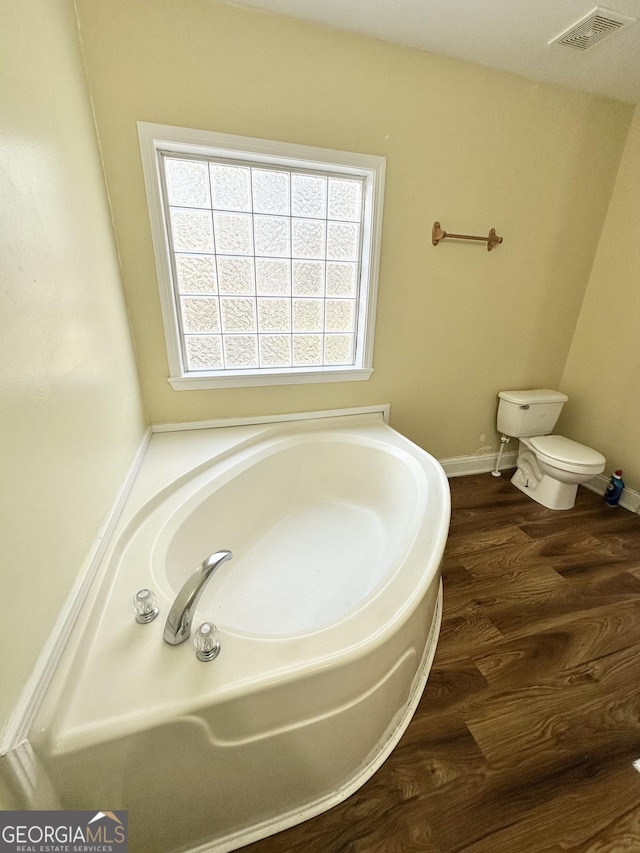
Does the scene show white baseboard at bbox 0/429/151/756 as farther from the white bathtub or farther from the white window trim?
the white window trim

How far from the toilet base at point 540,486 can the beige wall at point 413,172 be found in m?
0.32

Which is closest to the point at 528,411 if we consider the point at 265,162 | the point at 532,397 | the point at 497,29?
the point at 532,397

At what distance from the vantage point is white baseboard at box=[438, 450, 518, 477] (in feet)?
8.47

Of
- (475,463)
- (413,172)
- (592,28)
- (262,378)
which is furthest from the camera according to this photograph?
(475,463)

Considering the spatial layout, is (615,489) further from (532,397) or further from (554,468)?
(532,397)

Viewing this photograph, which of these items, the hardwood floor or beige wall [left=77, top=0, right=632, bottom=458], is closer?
the hardwood floor

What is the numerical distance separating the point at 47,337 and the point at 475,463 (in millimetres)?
2650

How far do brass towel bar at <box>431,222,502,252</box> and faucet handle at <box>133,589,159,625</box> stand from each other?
2.14m

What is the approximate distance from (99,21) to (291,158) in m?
0.82

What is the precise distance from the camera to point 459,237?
1983mm

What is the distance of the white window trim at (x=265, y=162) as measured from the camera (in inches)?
58.6

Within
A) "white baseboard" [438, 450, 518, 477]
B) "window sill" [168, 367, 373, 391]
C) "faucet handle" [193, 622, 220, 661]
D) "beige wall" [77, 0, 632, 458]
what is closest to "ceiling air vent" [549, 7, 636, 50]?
"beige wall" [77, 0, 632, 458]

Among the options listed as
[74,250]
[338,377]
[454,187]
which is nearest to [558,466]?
[338,377]

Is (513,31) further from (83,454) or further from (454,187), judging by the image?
(83,454)
